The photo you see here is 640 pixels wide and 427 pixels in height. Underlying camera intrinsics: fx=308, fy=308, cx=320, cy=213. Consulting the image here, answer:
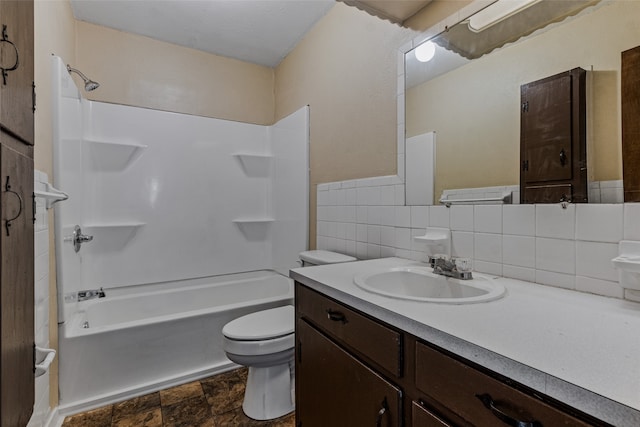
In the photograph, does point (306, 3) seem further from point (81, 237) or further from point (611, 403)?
point (611, 403)

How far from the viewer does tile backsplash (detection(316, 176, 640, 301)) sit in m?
0.91

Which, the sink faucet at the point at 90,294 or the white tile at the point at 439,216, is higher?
the white tile at the point at 439,216

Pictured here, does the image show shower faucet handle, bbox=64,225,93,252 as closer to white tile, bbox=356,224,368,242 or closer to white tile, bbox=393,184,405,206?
white tile, bbox=356,224,368,242

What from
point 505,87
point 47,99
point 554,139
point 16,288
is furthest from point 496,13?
point 47,99

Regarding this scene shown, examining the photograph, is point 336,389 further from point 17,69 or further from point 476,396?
point 17,69

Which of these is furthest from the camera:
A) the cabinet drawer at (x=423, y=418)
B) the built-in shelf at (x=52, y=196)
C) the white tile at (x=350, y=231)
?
the white tile at (x=350, y=231)

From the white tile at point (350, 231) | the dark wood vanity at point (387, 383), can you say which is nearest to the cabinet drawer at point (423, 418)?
the dark wood vanity at point (387, 383)

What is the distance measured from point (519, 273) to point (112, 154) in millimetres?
2774

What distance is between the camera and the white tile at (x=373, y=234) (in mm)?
1742

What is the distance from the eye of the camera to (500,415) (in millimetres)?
551

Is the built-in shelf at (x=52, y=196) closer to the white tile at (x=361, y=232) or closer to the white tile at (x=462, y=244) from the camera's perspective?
the white tile at (x=361, y=232)

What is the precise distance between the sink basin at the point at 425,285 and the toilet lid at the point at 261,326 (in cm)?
69

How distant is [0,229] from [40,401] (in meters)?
1.23

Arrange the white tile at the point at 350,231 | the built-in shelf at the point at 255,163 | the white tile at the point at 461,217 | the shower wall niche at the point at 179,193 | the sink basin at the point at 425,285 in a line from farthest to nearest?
the built-in shelf at the point at 255,163 < the shower wall niche at the point at 179,193 < the white tile at the point at 350,231 < the white tile at the point at 461,217 < the sink basin at the point at 425,285
